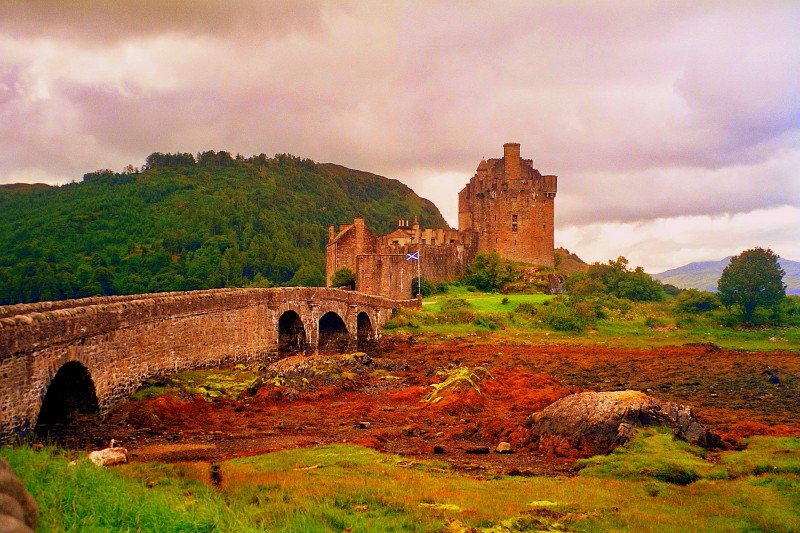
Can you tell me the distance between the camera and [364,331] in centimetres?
5450

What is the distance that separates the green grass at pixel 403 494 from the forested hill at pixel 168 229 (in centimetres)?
6508

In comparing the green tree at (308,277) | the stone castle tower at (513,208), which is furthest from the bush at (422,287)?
the green tree at (308,277)

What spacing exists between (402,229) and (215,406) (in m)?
56.2

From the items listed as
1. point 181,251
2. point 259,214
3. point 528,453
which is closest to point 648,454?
point 528,453

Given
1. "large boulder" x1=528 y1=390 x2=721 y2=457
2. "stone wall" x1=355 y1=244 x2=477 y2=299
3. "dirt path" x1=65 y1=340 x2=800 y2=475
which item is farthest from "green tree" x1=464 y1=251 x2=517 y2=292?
"large boulder" x1=528 y1=390 x2=721 y2=457

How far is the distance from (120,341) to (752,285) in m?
53.4

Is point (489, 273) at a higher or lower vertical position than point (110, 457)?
higher

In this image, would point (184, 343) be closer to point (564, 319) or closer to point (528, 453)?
point (528, 453)

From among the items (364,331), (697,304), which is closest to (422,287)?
(364,331)

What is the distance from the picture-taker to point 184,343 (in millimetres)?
27453

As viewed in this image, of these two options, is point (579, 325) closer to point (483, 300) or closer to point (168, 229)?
point (483, 300)

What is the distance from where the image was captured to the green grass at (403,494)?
1034 cm

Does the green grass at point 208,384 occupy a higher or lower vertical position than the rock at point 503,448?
higher

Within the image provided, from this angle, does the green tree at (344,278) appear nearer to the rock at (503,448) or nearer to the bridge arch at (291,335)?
the bridge arch at (291,335)
